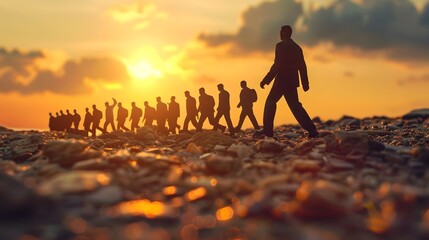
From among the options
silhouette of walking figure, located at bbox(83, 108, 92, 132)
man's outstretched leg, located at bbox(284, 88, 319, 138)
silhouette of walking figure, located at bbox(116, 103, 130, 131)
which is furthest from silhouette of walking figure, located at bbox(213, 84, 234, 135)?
silhouette of walking figure, located at bbox(83, 108, 92, 132)

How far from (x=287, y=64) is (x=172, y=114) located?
11.4 m

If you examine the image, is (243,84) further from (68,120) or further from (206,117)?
(68,120)

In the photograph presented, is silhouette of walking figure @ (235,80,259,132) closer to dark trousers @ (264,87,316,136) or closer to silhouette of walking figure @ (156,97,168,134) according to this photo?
silhouette of walking figure @ (156,97,168,134)

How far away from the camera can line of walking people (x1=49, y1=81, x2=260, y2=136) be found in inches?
690

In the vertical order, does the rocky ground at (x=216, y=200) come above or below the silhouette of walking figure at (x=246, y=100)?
below

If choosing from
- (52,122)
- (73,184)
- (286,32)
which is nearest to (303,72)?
(286,32)

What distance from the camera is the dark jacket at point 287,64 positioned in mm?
10359

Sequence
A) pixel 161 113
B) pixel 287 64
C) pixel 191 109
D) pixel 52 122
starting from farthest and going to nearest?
pixel 52 122 → pixel 161 113 → pixel 191 109 → pixel 287 64

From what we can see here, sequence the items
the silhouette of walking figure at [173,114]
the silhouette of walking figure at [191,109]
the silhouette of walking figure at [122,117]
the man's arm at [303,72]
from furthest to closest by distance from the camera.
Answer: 1. the silhouette of walking figure at [122,117]
2. the silhouette of walking figure at [173,114]
3. the silhouette of walking figure at [191,109]
4. the man's arm at [303,72]

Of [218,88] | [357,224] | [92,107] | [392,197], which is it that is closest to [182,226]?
[357,224]

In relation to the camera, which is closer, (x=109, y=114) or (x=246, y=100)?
(x=246, y=100)

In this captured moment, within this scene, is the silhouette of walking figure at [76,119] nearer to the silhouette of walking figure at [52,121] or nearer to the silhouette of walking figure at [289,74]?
the silhouette of walking figure at [52,121]

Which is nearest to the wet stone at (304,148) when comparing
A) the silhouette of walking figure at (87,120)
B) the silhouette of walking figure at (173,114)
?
the silhouette of walking figure at (173,114)

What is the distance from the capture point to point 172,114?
2119 cm
